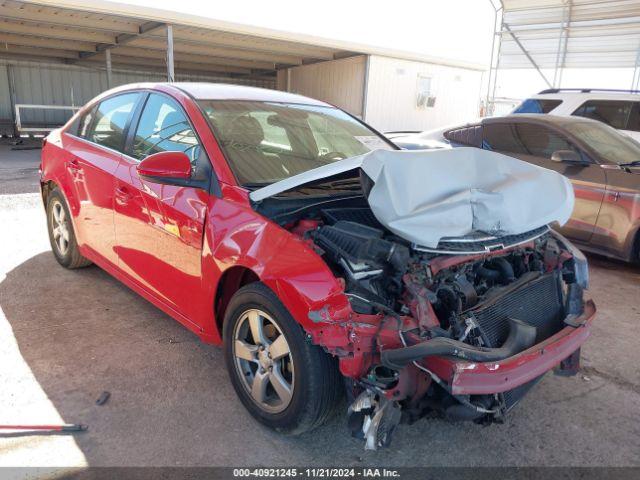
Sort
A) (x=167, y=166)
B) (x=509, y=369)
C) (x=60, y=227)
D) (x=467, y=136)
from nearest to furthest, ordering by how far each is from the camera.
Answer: (x=509, y=369) → (x=167, y=166) → (x=60, y=227) → (x=467, y=136)

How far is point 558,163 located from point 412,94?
1247 cm

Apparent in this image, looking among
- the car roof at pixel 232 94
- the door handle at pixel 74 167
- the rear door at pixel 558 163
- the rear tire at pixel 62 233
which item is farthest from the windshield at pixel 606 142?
the rear tire at pixel 62 233

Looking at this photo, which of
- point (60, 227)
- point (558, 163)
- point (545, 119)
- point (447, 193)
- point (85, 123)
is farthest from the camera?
point (545, 119)

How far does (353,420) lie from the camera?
82.9 inches

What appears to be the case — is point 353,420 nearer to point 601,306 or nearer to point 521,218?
point 521,218

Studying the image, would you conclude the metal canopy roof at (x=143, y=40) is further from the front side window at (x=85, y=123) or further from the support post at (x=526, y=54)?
the front side window at (x=85, y=123)

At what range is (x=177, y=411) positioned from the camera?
264cm

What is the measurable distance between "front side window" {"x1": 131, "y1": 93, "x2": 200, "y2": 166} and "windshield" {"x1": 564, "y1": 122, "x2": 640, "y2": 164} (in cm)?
453

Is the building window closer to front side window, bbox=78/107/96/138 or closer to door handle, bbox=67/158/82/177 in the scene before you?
front side window, bbox=78/107/96/138

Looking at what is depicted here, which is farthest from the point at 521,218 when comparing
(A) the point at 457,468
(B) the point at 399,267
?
(A) the point at 457,468

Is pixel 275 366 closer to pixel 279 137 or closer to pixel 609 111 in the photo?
pixel 279 137

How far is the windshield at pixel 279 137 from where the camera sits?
9.30 ft

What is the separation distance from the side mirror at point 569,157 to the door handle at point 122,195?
14.6 feet

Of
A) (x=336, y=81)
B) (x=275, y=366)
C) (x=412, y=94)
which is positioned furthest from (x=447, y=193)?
(x=336, y=81)
